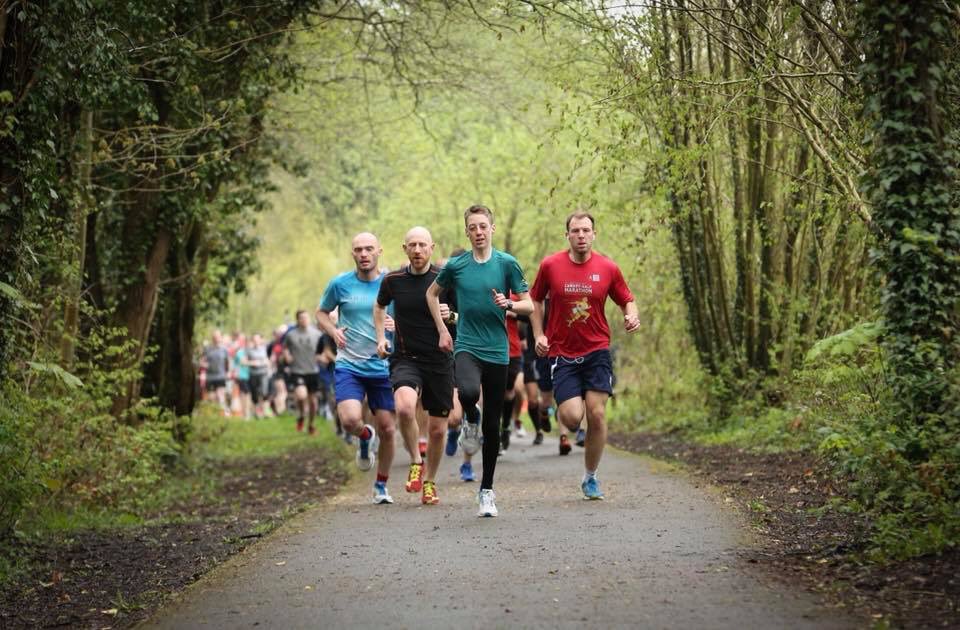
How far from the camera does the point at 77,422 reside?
12734 millimetres

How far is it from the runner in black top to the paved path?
699mm

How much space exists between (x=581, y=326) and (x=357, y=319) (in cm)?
211

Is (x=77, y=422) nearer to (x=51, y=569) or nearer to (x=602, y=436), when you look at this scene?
(x=51, y=569)

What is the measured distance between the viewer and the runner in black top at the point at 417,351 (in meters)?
11.2

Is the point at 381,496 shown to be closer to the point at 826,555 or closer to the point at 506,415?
the point at 826,555

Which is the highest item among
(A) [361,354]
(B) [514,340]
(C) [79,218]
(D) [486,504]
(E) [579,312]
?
(C) [79,218]

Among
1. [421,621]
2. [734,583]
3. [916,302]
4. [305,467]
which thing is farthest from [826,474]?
[305,467]

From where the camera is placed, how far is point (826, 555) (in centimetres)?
764

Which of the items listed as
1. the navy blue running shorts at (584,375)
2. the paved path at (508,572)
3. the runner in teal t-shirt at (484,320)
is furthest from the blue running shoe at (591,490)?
the runner in teal t-shirt at (484,320)

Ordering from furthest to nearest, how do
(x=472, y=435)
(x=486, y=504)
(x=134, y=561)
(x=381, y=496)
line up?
(x=381, y=496)
(x=472, y=435)
(x=486, y=504)
(x=134, y=561)

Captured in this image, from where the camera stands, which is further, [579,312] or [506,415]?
[506,415]

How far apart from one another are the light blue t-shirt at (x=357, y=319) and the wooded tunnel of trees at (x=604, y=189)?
232cm

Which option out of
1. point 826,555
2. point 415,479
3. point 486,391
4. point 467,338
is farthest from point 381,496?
point 826,555

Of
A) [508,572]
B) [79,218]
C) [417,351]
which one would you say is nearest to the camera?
[508,572]
